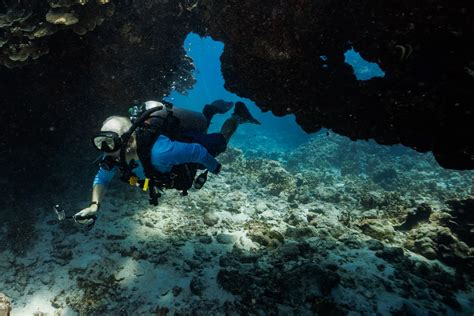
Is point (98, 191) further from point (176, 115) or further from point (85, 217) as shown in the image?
point (176, 115)

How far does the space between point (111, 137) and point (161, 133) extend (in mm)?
947

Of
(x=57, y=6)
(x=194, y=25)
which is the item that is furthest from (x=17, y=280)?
(x=194, y=25)

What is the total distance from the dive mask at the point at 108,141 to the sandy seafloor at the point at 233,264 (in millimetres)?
2440

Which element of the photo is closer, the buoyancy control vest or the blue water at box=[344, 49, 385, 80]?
the buoyancy control vest

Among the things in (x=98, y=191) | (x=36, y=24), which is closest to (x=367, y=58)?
(x=98, y=191)

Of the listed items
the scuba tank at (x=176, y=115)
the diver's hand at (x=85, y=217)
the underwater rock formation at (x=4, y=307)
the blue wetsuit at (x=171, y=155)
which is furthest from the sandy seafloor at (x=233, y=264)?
the scuba tank at (x=176, y=115)

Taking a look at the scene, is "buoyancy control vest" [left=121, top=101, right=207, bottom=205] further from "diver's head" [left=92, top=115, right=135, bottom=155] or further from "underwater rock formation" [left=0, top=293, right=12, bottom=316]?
"underwater rock formation" [left=0, top=293, right=12, bottom=316]

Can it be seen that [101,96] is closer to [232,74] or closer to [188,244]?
[232,74]

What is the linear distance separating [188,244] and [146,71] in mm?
4116

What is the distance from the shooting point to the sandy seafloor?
4.79 metres

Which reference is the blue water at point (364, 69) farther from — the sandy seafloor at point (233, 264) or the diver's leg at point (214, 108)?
the diver's leg at point (214, 108)

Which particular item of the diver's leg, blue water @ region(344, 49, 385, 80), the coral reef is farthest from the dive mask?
blue water @ region(344, 49, 385, 80)

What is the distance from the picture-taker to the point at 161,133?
5.27 metres

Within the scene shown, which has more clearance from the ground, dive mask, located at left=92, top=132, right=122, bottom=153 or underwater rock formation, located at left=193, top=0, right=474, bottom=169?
underwater rock formation, located at left=193, top=0, right=474, bottom=169
